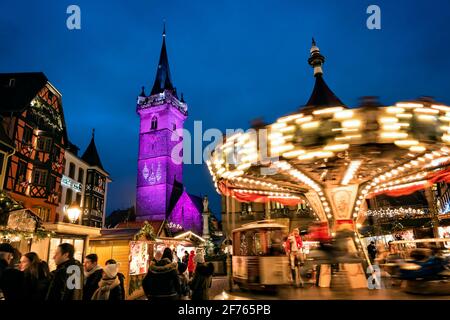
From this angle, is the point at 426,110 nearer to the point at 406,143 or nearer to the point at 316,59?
the point at 406,143

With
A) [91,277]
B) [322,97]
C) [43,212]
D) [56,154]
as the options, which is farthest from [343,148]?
[56,154]

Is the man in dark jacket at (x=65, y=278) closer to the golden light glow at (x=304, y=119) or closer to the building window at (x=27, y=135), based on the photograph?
the golden light glow at (x=304, y=119)

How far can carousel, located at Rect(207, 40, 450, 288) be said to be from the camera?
6852 mm

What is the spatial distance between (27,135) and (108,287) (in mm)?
21658

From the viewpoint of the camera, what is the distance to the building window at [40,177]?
75.6 ft

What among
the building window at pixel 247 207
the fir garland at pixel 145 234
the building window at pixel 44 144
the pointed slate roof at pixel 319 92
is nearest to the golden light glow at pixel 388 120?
the pointed slate roof at pixel 319 92

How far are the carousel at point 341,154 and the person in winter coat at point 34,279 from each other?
17.6 ft

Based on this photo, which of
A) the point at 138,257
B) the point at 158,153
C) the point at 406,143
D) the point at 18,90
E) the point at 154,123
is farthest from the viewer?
the point at 154,123

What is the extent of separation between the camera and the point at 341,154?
8.31 metres

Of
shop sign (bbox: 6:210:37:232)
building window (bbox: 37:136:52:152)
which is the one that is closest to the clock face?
building window (bbox: 37:136:52:152)

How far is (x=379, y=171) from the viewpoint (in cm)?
1123

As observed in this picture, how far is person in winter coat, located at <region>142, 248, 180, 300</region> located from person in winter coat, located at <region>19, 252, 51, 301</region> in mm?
1417

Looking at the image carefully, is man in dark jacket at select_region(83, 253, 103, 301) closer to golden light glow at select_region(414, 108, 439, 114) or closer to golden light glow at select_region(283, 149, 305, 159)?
golden light glow at select_region(283, 149, 305, 159)
